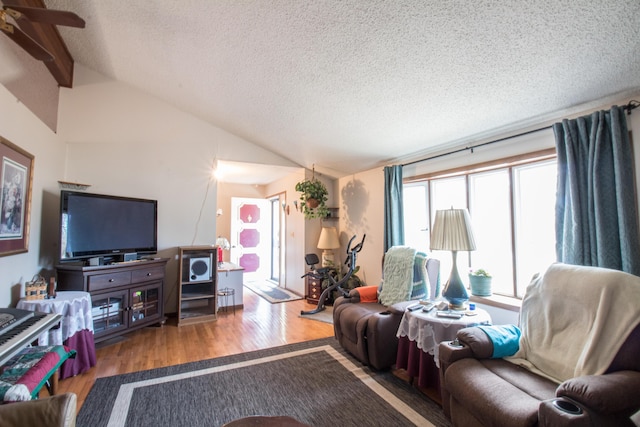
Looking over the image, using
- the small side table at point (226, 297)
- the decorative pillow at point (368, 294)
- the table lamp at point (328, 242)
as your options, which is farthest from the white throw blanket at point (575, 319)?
the small side table at point (226, 297)

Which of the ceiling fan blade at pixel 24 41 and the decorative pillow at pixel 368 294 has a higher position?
the ceiling fan blade at pixel 24 41

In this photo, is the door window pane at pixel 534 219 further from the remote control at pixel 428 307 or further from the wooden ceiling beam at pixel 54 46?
the wooden ceiling beam at pixel 54 46

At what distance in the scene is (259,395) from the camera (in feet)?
6.91

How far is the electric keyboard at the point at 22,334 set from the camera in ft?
4.57

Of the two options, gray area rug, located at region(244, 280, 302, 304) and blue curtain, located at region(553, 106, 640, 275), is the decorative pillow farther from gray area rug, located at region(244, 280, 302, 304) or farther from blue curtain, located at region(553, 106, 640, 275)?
gray area rug, located at region(244, 280, 302, 304)

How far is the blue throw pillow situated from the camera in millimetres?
1788

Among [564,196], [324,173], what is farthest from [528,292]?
[324,173]

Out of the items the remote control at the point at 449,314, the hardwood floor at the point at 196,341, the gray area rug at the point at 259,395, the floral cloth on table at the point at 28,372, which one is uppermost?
the remote control at the point at 449,314

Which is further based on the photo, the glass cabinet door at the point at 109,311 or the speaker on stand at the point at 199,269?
the speaker on stand at the point at 199,269

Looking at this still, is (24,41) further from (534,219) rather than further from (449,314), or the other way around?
(534,219)

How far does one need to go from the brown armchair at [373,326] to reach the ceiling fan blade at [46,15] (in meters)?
2.80

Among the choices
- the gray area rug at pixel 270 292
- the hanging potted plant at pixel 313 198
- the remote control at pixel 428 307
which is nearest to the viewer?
the remote control at pixel 428 307

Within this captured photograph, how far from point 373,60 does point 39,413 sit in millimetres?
2671

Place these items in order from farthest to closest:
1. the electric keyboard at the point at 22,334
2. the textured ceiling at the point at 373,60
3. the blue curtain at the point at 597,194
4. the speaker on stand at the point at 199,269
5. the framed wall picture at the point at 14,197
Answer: the speaker on stand at the point at 199,269
the framed wall picture at the point at 14,197
the blue curtain at the point at 597,194
the textured ceiling at the point at 373,60
the electric keyboard at the point at 22,334
